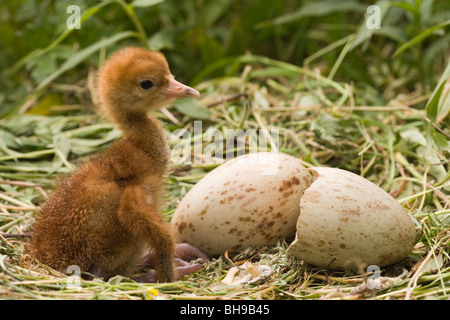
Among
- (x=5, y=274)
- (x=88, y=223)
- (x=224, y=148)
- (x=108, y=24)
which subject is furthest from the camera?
(x=108, y=24)

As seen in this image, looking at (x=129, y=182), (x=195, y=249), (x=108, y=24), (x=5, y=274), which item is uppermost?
(x=108, y=24)

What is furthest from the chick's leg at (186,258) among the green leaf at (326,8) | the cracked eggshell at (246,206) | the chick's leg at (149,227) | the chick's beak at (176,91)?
the green leaf at (326,8)

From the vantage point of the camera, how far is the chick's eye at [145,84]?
246cm

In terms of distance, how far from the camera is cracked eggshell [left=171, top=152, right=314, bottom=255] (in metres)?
2.34

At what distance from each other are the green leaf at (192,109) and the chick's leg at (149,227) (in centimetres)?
116

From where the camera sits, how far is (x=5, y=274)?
1990 millimetres

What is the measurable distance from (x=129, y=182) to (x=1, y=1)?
2679 millimetres

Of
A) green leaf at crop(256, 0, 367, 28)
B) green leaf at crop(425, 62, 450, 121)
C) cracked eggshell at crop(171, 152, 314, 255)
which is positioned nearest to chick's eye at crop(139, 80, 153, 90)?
cracked eggshell at crop(171, 152, 314, 255)

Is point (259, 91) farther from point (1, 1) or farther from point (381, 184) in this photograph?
point (1, 1)

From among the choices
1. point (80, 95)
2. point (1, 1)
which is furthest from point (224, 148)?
point (1, 1)

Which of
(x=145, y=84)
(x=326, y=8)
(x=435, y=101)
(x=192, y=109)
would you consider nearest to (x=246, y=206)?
(x=145, y=84)

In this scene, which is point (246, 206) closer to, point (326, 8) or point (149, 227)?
point (149, 227)

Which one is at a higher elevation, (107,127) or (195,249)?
(107,127)

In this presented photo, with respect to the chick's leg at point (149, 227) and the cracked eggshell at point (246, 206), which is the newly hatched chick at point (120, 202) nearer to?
the chick's leg at point (149, 227)
